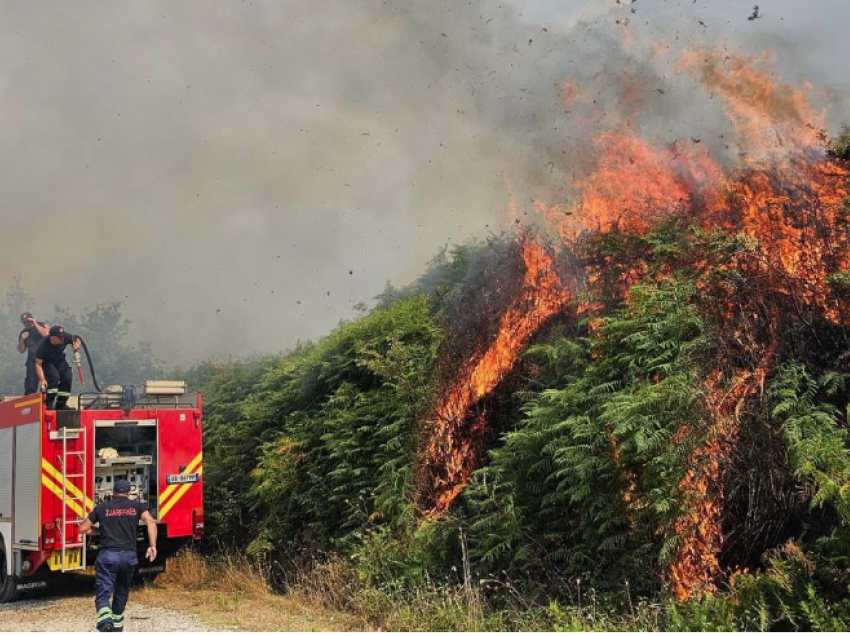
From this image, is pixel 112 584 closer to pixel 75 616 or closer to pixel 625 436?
pixel 75 616

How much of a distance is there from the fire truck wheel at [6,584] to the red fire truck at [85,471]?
2 cm

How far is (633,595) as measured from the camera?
8.23m

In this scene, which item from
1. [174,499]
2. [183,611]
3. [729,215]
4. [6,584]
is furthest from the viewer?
[174,499]

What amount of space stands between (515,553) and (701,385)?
280 centimetres

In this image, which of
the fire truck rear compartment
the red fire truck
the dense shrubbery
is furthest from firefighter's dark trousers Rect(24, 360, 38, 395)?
the dense shrubbery

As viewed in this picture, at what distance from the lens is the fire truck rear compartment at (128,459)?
12.8m

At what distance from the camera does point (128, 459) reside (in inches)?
514

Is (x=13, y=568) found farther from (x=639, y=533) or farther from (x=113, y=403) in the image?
(x=639, y=533)

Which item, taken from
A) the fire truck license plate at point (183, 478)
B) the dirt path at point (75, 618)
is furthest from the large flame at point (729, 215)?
the fire truck license plate at point (183, 478)

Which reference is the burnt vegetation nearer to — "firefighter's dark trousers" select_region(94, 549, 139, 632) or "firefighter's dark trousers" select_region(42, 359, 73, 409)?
"firefighter's dark trousers" select_region(94, 549, 139, 632)

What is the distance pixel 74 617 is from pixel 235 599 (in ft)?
7.24

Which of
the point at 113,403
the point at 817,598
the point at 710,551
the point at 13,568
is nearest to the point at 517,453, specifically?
the point at 710,551

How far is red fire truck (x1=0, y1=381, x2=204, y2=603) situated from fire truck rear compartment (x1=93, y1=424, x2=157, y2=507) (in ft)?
0.05

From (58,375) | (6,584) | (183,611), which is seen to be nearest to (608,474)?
(183,611)
